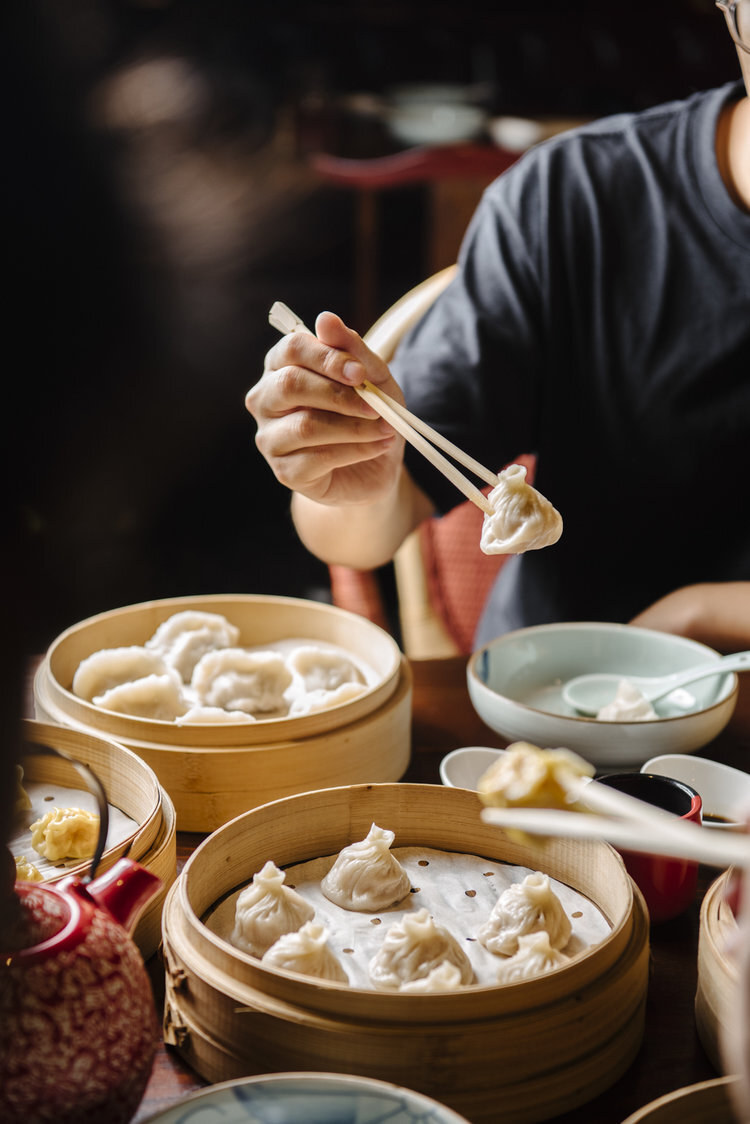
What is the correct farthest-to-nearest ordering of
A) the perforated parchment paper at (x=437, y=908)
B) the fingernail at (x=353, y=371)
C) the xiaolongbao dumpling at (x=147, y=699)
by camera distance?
the xiaolongbao dumpling at (x=147, y=699)
the fingernail at (x=353, y=371)
the perforated parchment paper at (x=437, y=908)

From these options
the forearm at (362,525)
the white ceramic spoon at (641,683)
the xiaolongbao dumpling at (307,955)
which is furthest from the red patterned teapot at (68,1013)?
the forearm at (362,525)

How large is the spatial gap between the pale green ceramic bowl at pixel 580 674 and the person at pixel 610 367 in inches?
9.5

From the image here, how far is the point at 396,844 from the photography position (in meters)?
1.37

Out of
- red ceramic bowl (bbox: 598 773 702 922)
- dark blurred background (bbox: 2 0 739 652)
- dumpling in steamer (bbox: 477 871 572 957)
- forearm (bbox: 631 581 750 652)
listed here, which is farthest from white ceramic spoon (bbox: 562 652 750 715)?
dark blurred background (bbox: 2 0 739 652)

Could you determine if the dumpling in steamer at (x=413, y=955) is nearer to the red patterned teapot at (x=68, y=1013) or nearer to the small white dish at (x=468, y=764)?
the red patterned teapot at (x=68, y=1013)

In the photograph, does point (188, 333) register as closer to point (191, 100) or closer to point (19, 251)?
point (191, 100)

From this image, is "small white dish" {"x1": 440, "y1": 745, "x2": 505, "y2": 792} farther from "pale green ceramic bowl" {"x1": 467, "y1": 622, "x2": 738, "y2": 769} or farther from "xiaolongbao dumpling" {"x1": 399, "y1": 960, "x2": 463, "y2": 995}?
"xiaolongbao dumpling" {"x1": 399, "y1": 960, "x2": 463, "y2": 995}

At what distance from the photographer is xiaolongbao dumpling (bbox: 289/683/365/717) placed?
1748 mm

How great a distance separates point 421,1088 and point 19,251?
220 cm

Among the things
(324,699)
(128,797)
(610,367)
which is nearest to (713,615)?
(610,367)

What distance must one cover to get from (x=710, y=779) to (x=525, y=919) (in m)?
0.54

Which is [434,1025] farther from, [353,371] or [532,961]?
[353,371]

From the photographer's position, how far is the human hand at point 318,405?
4.92ft

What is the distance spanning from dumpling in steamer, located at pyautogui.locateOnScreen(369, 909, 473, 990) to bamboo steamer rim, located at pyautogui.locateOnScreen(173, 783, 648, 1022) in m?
0.04
